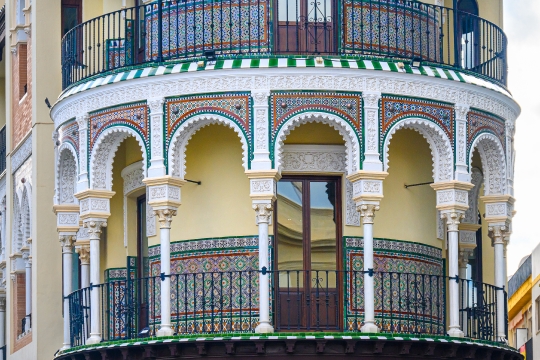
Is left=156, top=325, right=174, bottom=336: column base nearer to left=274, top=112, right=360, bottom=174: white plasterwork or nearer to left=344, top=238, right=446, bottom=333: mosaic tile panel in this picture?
left=344, top=238, right=446, bottom=333: mosaic tile panel

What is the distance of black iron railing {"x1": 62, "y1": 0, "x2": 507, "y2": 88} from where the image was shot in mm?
26328

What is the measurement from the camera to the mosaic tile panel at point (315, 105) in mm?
25578

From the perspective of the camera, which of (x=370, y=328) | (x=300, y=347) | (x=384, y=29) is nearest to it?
(x=300, y=347)

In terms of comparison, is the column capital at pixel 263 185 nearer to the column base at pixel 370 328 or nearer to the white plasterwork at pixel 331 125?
the white plasterwork at pixel 331 125

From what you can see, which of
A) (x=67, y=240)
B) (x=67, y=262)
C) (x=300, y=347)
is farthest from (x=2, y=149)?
(x=300, y=347)

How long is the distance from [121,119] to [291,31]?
2.96 metres

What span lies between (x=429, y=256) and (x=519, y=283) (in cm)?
2443

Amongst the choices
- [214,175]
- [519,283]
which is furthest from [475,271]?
[519,283]

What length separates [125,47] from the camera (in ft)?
89.8

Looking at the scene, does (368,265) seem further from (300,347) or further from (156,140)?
(156,140)

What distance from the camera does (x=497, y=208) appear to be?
27453mm

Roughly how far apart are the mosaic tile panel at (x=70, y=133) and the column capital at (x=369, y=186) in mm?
4742

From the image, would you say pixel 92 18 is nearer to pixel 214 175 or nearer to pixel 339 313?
pixel 214 175

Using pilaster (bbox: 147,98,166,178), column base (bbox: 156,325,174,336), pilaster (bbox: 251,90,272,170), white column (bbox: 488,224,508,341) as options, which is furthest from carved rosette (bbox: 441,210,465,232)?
column base (bbox: 156,325,174,336)
